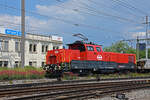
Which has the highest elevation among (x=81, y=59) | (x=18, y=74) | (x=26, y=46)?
(x=26, y=46)

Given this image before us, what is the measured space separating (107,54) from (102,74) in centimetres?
230

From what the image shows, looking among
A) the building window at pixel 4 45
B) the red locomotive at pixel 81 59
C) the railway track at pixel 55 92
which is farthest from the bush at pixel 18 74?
the building window at pixel 4 45

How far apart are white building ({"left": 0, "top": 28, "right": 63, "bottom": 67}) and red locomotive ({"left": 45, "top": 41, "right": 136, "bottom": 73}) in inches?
725

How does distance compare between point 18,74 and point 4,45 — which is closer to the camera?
point 18,74

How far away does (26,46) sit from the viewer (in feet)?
129

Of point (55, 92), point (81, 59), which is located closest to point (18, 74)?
point (81, 59)

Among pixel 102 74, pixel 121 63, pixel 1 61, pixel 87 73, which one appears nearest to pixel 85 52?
pixel 87 73

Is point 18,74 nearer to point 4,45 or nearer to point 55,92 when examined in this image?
point 55,92

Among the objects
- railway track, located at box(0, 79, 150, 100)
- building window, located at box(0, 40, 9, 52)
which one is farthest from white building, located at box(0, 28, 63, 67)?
railway track, located at box(0, 79, 150, 100)

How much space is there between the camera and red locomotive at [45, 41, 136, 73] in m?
18.7

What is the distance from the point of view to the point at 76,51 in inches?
781

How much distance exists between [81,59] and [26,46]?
71.8 ft

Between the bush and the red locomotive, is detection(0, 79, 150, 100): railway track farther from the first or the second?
the bush

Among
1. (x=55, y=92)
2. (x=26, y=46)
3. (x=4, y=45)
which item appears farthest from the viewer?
(x=26, y=46)
